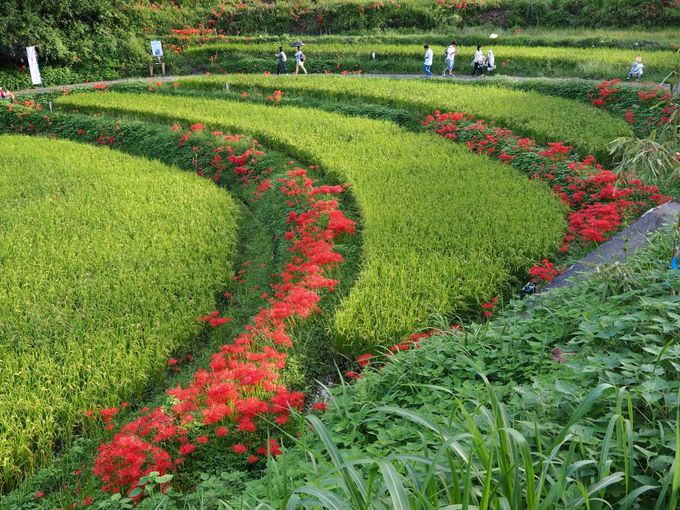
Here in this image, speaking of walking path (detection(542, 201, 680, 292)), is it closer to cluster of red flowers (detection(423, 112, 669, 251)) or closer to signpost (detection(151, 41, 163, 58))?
cluster of red flowers (detection(423, 112, 669, 251))

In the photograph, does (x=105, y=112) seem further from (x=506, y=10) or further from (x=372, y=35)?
(x=506, y=10)

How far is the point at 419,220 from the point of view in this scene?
7.45m

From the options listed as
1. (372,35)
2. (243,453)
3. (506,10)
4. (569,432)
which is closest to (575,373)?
(569,432)

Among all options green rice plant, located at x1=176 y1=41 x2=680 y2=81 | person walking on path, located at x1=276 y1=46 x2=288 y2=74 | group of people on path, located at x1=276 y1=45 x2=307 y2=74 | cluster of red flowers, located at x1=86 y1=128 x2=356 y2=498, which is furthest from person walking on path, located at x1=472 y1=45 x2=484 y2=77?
cluster of red flowers, located at x1=86 y1=128 x2=356 y2=498

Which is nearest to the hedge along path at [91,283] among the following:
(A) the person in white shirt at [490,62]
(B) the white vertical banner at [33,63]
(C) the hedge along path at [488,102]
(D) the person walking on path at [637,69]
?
(C) the hedge along path at [488,102]

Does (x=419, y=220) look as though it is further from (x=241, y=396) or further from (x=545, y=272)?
(x=241, y=396)

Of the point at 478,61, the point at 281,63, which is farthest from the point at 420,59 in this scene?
the point at 281,63

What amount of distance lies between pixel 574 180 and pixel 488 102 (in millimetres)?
5147

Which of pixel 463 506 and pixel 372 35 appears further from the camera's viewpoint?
pixel 372 35

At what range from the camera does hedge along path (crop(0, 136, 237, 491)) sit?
186 inches

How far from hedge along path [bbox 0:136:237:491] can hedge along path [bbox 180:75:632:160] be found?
6.00m

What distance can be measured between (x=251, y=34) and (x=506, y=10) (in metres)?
12.0

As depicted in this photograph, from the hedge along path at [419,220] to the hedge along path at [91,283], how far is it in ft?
6.35

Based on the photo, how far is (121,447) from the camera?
393cm
